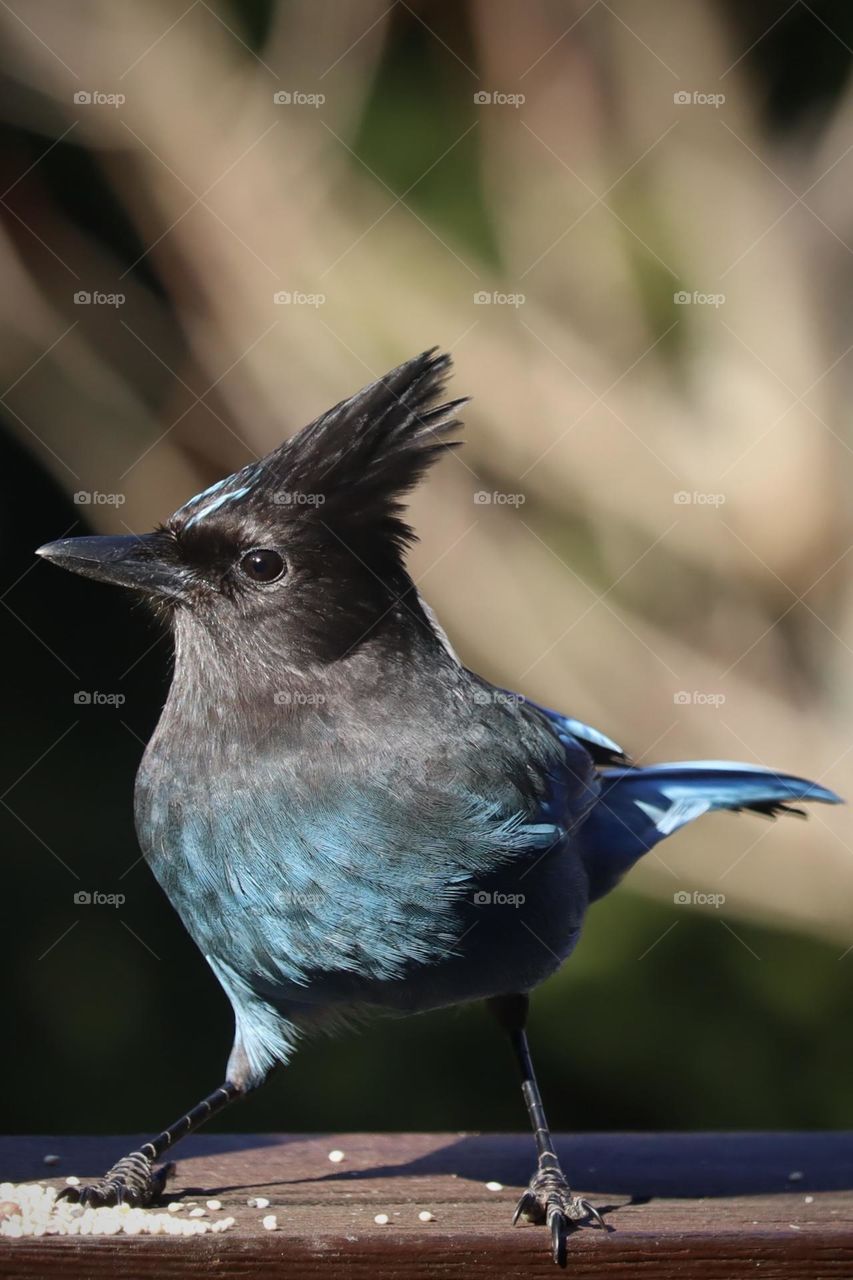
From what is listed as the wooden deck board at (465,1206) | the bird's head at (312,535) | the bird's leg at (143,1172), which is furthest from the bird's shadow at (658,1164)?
the bird's head at (312,535)

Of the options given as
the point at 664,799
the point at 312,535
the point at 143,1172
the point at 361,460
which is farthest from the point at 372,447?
the point at 143,1172

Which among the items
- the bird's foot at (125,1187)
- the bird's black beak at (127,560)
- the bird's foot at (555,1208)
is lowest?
the bird's foot at (555,1208)

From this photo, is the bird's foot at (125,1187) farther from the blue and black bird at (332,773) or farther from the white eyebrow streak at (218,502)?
the white eyebrow streak at (218,502)

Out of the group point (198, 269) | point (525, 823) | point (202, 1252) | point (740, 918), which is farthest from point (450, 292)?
point (202, 1252)

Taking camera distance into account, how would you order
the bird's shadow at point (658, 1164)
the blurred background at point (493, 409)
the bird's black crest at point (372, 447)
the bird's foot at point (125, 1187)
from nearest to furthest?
the bird's foot at point (125, 1187)
the bird's black crest at point (372, 447)
the bird's shadow at point (658, 1164)
the blurred background at point (493, 409)

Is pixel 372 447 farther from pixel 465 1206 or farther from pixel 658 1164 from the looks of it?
pixel 658 1164

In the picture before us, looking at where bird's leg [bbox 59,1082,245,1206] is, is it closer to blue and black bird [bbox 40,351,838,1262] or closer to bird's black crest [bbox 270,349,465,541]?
blue and black bird [bbox 40,351,838,1262]

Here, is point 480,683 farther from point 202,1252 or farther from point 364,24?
point 364,24
